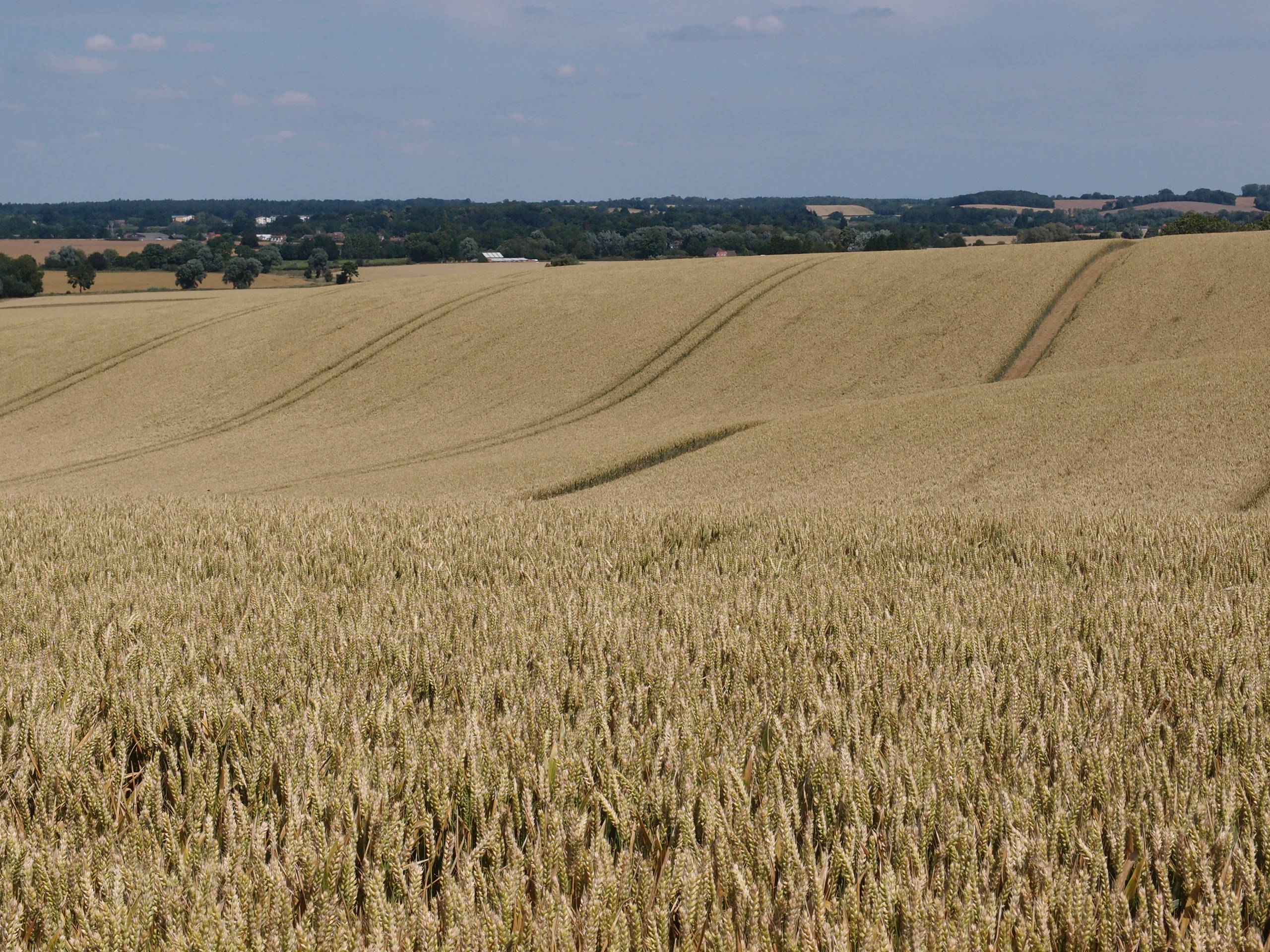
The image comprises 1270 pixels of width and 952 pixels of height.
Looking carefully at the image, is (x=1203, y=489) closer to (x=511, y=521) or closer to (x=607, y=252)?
(x=511, y=521)

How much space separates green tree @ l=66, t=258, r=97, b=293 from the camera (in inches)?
3322

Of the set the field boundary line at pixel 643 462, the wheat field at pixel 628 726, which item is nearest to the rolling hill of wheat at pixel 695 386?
the field boundary line at pixel 643 462

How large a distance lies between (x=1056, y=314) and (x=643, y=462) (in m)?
21.9

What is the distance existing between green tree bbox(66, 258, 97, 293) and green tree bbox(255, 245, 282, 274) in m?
13.6

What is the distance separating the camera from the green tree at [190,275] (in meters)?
86.1

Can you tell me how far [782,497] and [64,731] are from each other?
689 inches

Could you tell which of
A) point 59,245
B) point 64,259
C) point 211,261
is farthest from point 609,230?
point 59,245

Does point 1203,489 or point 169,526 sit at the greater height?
point 169,526

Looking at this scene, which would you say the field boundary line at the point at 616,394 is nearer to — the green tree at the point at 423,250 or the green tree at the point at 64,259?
the green tree at the point at 423,250

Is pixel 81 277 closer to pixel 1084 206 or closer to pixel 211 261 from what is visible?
pixel 211 261

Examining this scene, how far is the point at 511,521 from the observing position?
8.26 meters

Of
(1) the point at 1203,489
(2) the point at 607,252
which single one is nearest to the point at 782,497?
(1) the point at 1203,489

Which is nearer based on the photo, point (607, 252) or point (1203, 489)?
point (1203, 489)

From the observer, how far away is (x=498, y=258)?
347 feet
